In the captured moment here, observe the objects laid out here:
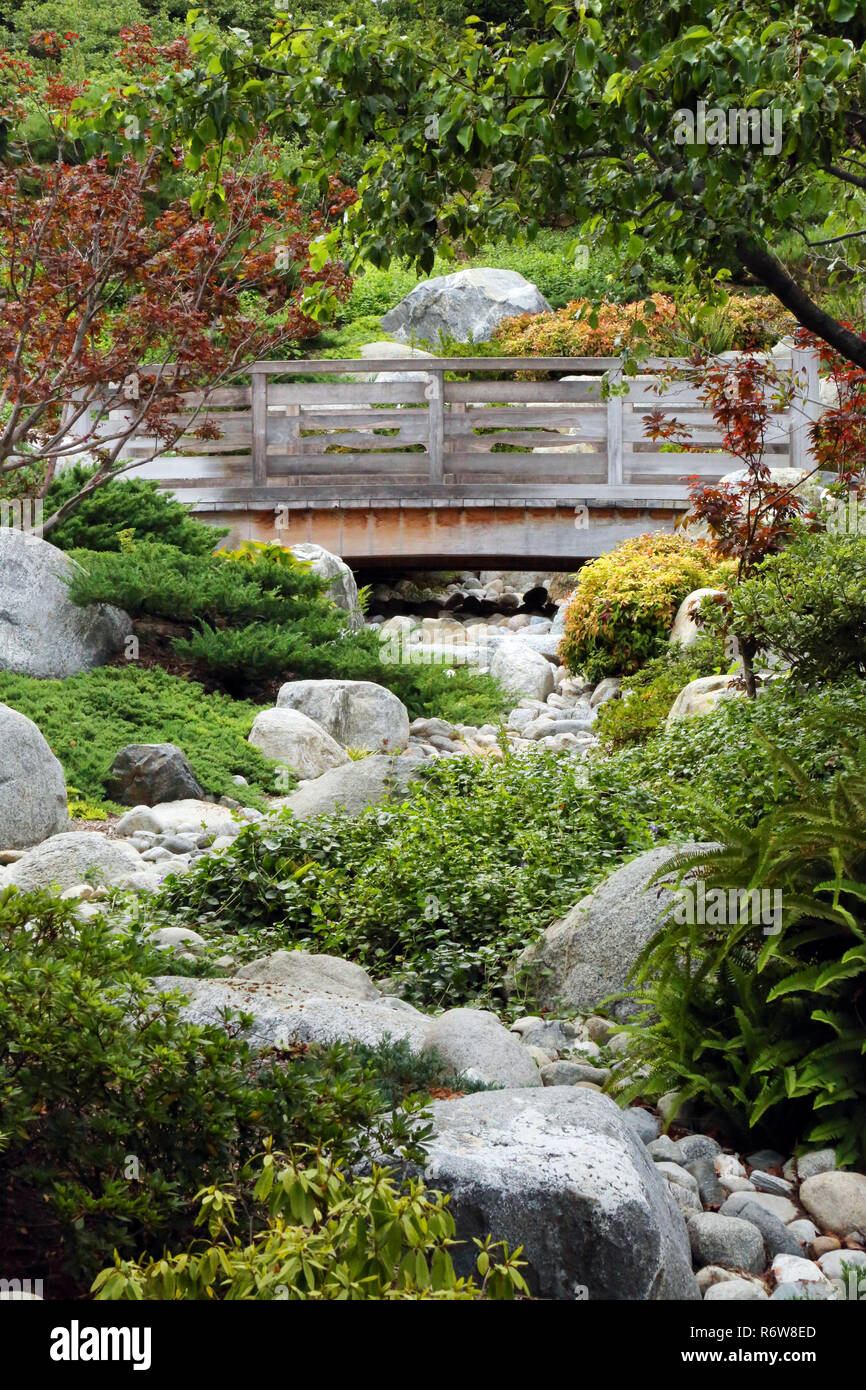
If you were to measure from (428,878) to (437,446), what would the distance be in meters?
9.33

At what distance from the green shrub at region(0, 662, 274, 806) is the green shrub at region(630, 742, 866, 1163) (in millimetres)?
4529

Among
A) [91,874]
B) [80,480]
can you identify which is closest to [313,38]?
[91,874]

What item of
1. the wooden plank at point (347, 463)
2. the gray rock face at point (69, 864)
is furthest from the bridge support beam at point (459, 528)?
the gray rock face at point (69, 864)

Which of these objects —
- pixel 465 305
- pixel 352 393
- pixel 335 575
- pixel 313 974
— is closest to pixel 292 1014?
pixel 313 974

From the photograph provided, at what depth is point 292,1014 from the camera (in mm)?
3721

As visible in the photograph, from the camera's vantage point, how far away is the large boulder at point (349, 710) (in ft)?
31.6

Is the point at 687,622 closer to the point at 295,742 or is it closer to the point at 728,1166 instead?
the point at 295,742

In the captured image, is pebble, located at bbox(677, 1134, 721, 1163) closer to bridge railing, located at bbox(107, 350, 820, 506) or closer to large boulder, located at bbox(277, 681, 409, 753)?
large boulder, located at bbox(277, 681, 409, 753)

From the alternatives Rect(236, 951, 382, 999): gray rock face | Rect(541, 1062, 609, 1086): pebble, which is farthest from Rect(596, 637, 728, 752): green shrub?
Rect(541, 1062, 609, 1086): pebble

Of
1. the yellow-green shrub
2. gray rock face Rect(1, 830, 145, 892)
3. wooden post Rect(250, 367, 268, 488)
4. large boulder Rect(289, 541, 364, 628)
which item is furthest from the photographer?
the yellow-green shrub

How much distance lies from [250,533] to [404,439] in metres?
2.04

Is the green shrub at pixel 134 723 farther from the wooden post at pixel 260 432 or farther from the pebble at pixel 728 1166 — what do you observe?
the wooden post at pixel 260 432

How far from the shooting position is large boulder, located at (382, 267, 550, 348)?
70.3ft
